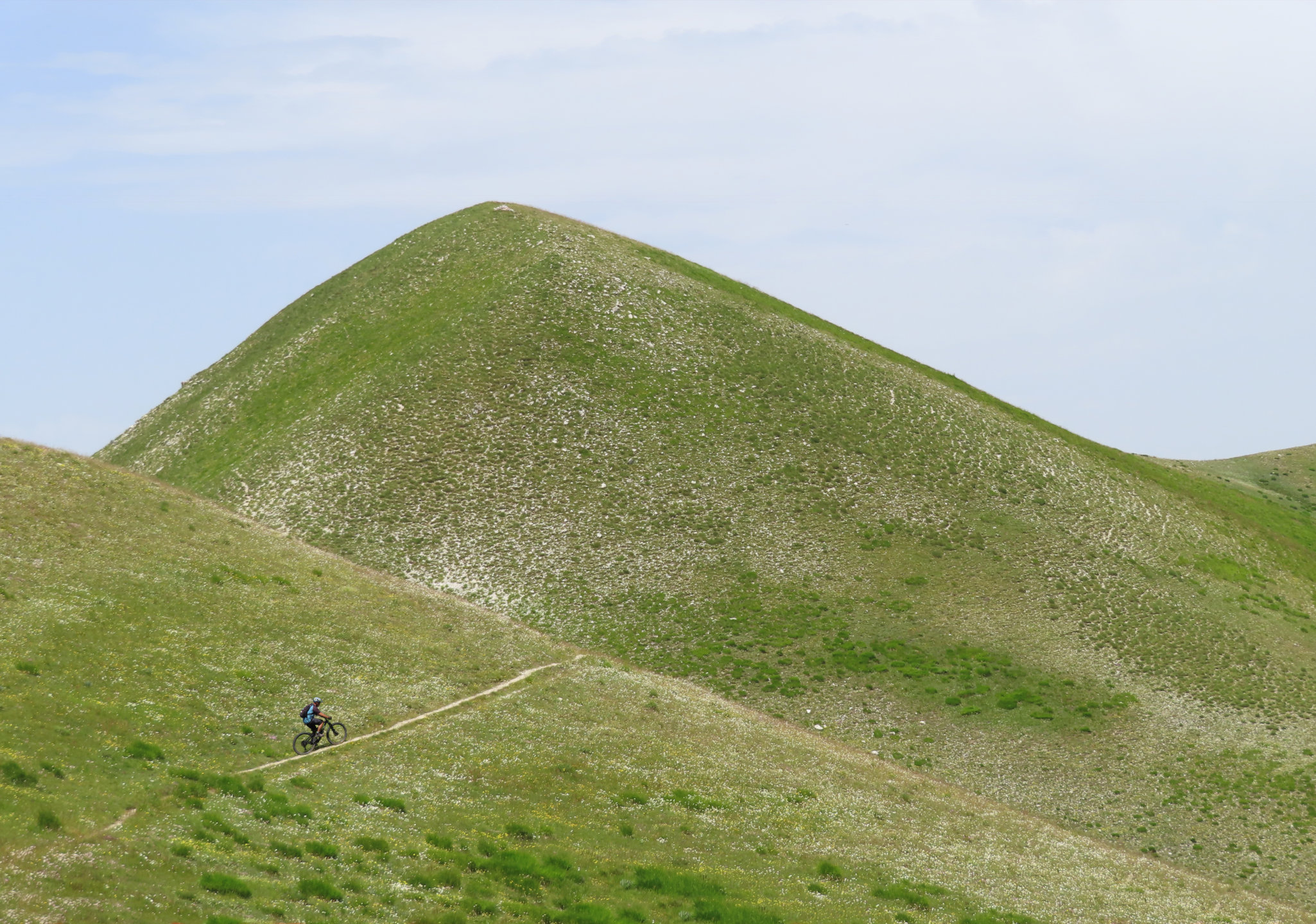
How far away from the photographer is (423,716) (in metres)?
44.5

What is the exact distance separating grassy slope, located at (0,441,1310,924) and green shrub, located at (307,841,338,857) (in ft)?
Result: 0.51

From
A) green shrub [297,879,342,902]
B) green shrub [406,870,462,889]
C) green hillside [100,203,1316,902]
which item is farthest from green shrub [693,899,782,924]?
green hillside [100,203,1316,902]

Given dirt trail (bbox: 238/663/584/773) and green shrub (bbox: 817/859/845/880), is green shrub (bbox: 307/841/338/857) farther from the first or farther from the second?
green shrub (bbox: 817/859/845/880)

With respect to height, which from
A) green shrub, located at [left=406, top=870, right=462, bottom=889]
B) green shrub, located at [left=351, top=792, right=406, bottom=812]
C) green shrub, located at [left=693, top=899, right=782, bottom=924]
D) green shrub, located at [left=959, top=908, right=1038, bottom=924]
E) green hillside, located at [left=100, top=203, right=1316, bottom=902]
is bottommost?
green shrub, located at [left=959, top=908, right=1038, bottom=924]

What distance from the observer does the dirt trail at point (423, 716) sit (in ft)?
120

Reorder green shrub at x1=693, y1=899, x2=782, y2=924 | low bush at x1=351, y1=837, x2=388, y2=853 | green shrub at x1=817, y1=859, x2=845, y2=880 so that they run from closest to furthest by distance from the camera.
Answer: green shrub at x1=693, y1=899, x2=782, y2=924 → low bush at x1=351, y1=837, x2=388, y2=853 → green shrub at x1=817, y1=859, x2=845, y2=880

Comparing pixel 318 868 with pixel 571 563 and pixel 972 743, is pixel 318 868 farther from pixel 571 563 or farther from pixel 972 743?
pixel 571 563

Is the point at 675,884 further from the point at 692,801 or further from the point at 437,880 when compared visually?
the point at 692,801

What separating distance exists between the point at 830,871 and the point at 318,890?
57.0ft

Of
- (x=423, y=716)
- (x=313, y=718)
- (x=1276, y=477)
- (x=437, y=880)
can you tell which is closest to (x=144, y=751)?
(x=313, y=718)

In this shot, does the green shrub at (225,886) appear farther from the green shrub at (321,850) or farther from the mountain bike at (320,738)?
the mountain bike at (320,738)

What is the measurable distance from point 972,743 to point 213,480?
59.6 meters

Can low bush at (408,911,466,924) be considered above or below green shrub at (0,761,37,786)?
below

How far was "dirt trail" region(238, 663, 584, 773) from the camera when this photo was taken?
3654cm
